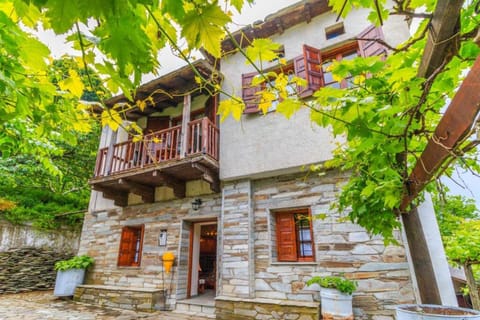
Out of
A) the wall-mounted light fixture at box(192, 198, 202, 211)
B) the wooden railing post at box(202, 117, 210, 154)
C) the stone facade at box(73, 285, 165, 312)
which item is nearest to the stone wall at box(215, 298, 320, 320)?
the stone facade at box(73, 285, 165, 312)

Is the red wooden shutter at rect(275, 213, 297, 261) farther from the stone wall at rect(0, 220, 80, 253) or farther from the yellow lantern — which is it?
the stone wall at rect(0, 220, 80, 253)

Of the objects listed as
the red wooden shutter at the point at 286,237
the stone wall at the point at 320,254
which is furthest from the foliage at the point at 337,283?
the red wooden shutter at the point at 286,237

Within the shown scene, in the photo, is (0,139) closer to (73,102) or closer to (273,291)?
(73,102)

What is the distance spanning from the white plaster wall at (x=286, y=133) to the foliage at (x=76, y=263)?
4.61m

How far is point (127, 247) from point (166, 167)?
9.44ft

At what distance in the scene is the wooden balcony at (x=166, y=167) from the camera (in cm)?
524

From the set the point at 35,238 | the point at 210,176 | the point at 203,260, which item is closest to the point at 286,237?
the point at 210,176

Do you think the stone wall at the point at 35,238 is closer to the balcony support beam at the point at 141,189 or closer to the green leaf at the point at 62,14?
→ the balcony support beam at the point at 141,189

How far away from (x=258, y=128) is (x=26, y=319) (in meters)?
5.52

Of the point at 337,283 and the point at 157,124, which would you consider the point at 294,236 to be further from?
the point at 157,124

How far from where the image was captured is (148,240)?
240 inches

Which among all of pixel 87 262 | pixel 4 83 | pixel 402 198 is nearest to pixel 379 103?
pixel 402 198

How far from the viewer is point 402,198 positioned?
6.57ft

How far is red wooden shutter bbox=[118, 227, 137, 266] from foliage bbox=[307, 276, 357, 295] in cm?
484
